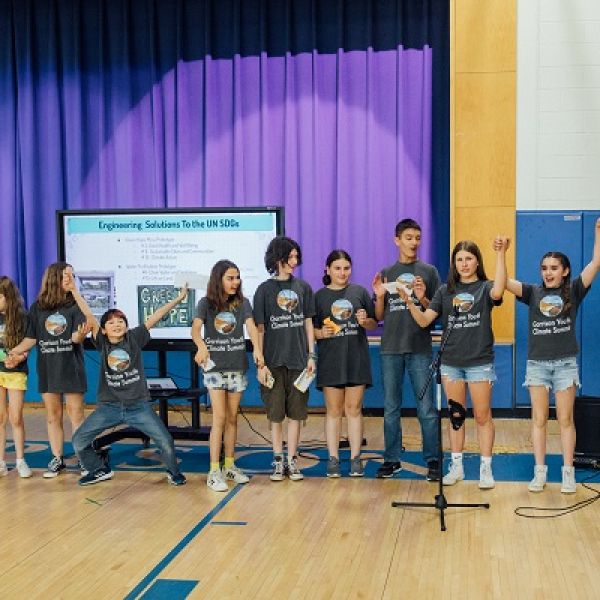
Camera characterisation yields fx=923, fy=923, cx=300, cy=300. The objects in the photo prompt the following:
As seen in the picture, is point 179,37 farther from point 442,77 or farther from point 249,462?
point 249,462

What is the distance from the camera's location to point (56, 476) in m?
6.08

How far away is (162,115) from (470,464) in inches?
181

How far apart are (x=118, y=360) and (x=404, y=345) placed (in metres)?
1.81

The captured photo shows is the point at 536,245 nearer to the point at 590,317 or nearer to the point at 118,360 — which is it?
the point at 590,317

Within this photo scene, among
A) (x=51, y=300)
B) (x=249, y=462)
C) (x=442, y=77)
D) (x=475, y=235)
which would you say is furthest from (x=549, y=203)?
(x=51, y=300)

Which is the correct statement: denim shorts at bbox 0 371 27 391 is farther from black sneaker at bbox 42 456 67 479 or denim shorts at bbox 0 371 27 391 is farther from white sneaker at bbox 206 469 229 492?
white sneaker at bbox 206 469 229 492

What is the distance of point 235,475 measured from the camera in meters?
5.83

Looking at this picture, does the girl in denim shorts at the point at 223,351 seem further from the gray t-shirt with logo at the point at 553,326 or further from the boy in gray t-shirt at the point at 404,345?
the gray t-shirt with logo at the point at 553,326

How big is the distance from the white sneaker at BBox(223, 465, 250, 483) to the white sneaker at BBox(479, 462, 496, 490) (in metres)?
1.44

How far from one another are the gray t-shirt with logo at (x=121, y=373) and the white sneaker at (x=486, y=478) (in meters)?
2.15

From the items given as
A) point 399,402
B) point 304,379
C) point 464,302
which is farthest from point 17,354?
point 464,302

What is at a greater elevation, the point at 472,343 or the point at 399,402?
the point at 472,343

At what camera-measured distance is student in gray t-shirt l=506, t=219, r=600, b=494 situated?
5.42 meters

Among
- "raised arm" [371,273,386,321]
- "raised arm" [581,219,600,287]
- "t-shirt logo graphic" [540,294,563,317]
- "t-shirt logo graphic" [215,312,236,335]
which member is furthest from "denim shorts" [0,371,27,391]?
"raised arm" [581,219,600,287]
